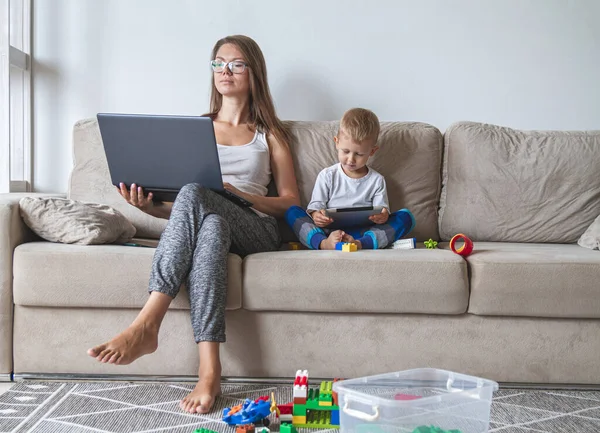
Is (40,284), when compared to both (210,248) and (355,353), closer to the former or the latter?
(210,248)

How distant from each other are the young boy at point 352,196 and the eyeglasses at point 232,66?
45 cm

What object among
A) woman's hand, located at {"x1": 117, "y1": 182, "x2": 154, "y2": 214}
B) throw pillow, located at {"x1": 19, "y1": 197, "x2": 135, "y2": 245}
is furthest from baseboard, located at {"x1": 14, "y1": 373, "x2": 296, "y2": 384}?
woman's hand, located at {"x1": 117, "y1": 182, "x2": 154, "y2": 214}

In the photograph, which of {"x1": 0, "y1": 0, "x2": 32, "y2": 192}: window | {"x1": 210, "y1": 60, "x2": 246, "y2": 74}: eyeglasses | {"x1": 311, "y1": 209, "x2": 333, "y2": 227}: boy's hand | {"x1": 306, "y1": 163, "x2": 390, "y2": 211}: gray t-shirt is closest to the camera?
{"x1": 311, "y1": 209, "x2": 333, "y2": 227}: boy's hand

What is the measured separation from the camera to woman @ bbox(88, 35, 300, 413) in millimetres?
1826

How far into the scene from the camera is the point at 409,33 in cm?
298

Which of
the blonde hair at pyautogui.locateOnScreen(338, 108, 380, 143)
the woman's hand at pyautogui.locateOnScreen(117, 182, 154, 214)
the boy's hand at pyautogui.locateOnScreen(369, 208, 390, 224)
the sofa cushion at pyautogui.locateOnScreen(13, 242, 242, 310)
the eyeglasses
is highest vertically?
the eyeglasses

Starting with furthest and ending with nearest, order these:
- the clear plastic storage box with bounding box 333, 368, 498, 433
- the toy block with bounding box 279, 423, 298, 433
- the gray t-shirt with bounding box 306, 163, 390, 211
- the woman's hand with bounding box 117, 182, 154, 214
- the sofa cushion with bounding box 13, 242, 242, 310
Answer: the gray t-shirt with bounding box 306, 163, 390, 211 → the woman's hand with bounding box 117, 182, 154, 214 → the sofa cushion with bounding box 13, 242, 242, 310 → the toy block with bounding box 279, 423, 298, 433 → the clear plastic storage box with bounding box 333, 368, 498, 433

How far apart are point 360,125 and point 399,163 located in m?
0.34

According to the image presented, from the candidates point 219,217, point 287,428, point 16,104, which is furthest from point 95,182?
point 287,428

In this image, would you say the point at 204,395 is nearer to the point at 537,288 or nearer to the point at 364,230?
the point at 364,230

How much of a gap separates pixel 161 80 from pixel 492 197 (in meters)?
1.49

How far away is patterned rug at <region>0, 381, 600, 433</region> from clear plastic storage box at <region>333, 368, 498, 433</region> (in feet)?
0.92

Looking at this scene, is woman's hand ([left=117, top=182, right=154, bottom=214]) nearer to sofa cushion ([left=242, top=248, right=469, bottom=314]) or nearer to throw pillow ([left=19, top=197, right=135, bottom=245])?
throw pillow ([left=19, top=197, right=135, bottom=245])

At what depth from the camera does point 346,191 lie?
8.16 ft
